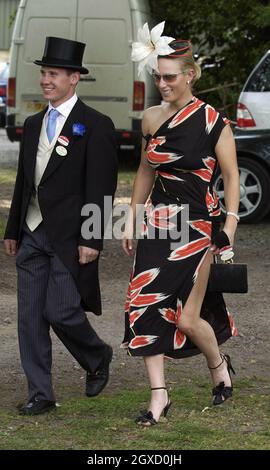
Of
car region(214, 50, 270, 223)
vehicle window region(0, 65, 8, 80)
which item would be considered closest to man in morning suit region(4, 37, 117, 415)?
car region(214, 50, 270, 223)

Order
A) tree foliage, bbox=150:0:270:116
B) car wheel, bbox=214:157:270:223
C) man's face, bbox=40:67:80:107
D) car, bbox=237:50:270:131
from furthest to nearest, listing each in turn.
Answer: tree foliage, bbox=150:0:270:116 < car, bbox=237:50:270:131 < car wheel, bbox=214:157:270:223 < man's face, bbox=40:67:80:107

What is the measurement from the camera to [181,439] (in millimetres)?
5812

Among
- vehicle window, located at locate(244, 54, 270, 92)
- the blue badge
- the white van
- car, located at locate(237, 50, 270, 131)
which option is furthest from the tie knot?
the white van

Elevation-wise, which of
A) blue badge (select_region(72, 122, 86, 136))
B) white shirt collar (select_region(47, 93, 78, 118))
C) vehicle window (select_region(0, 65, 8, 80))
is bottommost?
vehicle window (select_region(0, 65, 8, 80))

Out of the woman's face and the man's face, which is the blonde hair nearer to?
the woman's face

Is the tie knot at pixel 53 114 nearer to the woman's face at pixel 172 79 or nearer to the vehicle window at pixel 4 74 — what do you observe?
the woman's face at pixel 172 79

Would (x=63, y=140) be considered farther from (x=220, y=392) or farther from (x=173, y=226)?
(x=220, y=392)

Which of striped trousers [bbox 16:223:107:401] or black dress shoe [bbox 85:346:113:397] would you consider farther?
black dress shoe [bbox 85:346:113:397]

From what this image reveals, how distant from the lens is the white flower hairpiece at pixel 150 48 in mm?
6137

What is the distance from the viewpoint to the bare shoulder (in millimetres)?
6203

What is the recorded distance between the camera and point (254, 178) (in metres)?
13.3

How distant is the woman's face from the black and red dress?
0.09 metres

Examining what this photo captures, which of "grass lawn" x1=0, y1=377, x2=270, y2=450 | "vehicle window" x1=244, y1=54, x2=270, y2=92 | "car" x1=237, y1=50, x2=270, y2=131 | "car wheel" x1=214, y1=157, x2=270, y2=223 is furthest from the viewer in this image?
"vehicle window" x1=244, y1=54, x2=270, y2=92

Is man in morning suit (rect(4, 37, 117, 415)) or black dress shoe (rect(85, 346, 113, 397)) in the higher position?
man in morning suit (rect(4, 37, 117, 415))
